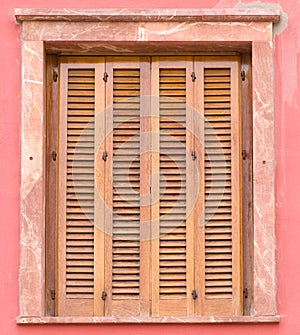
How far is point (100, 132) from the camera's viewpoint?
854 cm

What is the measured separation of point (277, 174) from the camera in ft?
27.5

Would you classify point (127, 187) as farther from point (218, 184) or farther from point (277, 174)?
point (277, 174)

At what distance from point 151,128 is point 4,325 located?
1.64 metres

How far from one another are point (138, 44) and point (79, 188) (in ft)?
3.42

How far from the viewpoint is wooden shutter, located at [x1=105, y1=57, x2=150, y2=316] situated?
840 cm

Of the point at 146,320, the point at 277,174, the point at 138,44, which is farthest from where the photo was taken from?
the point at 138,44

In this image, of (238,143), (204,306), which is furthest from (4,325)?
(238,143)

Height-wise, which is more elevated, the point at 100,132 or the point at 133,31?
the point at 133,31

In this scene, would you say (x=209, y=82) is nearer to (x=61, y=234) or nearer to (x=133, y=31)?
(x=133, y=31)

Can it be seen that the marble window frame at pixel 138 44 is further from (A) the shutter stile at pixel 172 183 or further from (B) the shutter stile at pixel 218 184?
(A) the shutter stile at pixel 172 183

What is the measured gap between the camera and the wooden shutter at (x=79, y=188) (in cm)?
841

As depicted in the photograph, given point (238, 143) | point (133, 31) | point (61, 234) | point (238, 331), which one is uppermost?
point (133, 31)

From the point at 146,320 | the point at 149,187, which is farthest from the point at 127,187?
the point at 146,320

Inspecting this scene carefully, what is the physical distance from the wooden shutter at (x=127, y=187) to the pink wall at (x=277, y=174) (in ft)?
0.98
